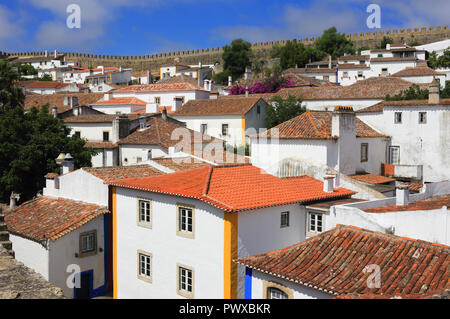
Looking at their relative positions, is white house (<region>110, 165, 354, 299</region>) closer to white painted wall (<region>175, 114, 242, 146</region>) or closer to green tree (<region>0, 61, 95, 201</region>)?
green tree (<region>0, 61, 95, 201</region>)

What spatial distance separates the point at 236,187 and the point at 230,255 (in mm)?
2849

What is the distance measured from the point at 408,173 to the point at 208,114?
60.0 ft

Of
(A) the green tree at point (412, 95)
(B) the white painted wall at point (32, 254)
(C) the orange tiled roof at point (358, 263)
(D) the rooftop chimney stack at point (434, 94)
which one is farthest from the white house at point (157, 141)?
(C) the orange tiled roof at point (358, 263)

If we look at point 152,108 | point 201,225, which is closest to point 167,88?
point 152,108

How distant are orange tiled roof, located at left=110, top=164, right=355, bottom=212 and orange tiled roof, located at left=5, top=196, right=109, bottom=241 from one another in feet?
7.92

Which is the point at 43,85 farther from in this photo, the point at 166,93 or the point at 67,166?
the point at 67,166

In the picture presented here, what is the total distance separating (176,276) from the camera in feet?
50.2

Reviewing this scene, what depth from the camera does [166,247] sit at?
618 inches

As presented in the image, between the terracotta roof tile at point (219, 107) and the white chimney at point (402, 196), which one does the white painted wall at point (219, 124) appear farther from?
the white chimney at point (402, 196)

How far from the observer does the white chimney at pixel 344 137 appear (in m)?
20.1

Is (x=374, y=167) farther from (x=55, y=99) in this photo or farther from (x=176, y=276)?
(x=55, y=99)

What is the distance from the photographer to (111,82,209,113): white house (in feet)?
151
